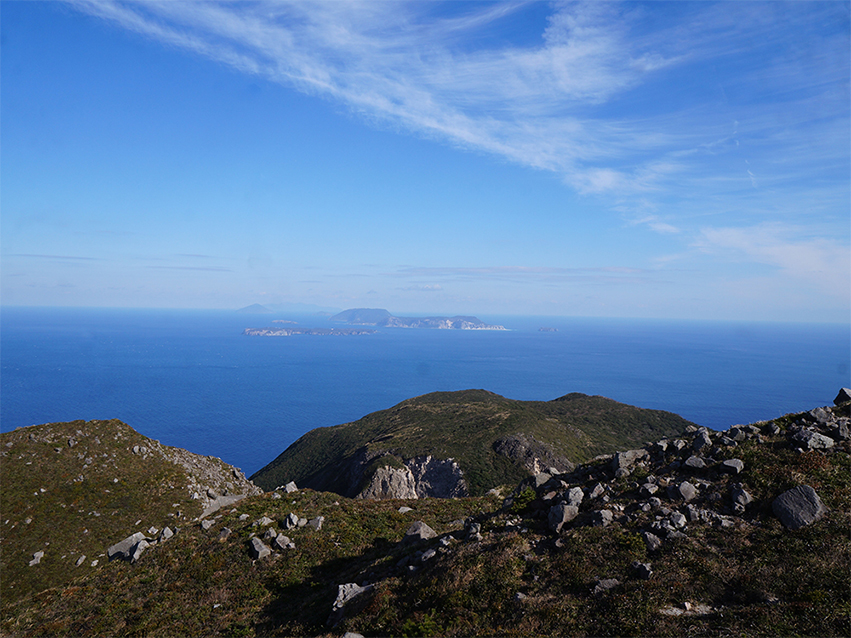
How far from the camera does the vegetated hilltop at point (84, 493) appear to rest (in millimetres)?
29125

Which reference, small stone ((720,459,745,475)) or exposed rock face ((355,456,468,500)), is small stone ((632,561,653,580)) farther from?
exposed rock face ((355,456,468,500))

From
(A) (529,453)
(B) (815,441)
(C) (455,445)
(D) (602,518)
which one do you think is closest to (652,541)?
(D) (602,518)

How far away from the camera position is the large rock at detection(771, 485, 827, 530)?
1464cm

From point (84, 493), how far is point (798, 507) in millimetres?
47763

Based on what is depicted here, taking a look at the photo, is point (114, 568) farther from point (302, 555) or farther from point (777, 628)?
point (777, 628)

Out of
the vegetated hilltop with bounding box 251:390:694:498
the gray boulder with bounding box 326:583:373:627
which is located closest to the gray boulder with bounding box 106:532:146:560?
the gray boulder with bounding box 326:583:373:627

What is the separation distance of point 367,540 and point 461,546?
930cm

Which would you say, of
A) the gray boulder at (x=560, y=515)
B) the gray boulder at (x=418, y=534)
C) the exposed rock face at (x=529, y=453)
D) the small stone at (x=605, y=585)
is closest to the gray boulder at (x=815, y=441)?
the gray boulder at (x=560, y=515)

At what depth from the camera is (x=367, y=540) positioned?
24609 millimetres

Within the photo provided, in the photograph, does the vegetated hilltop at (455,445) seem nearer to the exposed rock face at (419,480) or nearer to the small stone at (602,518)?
the exposed rock face at (419,480)

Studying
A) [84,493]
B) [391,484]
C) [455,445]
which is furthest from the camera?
[455,445]

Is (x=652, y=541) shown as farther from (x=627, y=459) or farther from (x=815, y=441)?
(x=815, y=441)

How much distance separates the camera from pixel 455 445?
133 m

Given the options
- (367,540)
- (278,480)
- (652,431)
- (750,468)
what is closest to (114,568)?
(367,540)
